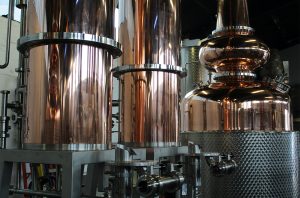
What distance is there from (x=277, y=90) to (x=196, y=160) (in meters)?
1.28

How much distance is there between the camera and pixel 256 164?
7.79 feet

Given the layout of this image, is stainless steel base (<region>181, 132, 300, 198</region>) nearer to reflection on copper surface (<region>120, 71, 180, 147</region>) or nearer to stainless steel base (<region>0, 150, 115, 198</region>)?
reflection on copper surface (<region>120, 71, 180, 147</region>)

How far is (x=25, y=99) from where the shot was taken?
113cm

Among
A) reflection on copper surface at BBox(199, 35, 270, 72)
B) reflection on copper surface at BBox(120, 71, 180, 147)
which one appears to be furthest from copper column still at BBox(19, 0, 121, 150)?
reflection on copper surface at BBox(199, 35, 270, 72)

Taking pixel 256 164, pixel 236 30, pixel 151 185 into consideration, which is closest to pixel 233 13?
pixel 236 30

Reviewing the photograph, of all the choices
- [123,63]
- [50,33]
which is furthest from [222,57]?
[50,33]

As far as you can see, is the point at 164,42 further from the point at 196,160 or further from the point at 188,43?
the point at 188,43

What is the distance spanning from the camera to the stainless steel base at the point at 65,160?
958 mm

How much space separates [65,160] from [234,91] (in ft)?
5.75

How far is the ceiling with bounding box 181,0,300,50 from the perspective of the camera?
565 cm

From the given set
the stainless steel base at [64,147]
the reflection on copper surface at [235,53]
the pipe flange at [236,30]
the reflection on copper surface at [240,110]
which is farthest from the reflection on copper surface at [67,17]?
the pipe flange at [236,30]

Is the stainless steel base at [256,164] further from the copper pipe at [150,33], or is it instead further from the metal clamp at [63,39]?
the metal clamp at [63,39]

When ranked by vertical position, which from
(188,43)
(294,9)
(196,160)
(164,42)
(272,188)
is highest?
(294,9)

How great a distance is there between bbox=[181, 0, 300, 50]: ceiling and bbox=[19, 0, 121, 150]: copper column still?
14.8 feet
